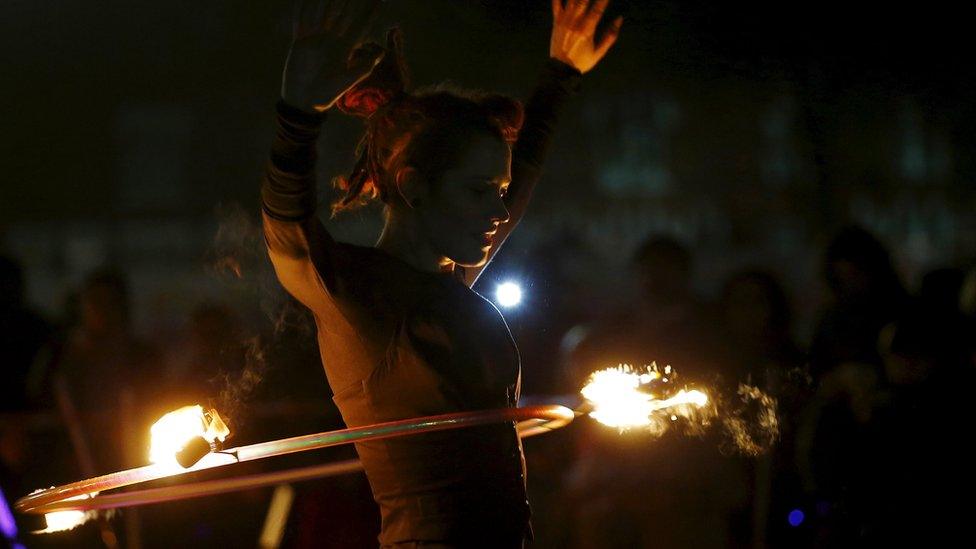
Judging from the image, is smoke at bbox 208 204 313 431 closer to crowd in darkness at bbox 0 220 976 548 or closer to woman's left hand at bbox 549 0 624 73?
crowd in darkness at bbox 0 220 976 548

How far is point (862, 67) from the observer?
870 cm

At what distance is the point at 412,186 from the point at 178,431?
0.93 meters

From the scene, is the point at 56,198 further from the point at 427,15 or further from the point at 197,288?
the point at 427,15

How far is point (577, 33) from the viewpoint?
3.87 meters

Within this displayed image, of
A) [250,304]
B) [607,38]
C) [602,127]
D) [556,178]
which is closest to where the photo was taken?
[607,38]

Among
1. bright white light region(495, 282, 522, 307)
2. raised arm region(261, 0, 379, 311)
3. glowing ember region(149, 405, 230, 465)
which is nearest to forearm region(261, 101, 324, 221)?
raised arm region(261, 0, 379, 311)

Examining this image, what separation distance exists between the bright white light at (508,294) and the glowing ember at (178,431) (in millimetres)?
1612

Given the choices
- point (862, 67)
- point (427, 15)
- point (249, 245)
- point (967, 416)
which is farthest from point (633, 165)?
point (249, 245)

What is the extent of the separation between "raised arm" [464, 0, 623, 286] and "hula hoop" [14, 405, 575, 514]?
2.94 feet

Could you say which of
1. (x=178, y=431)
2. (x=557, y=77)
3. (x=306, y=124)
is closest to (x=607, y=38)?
(x=557, y=77)

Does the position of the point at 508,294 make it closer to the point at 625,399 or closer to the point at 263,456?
the point at 625,399

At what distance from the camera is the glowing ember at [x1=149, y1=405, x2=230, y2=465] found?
301cm

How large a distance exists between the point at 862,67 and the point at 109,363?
20.2 ft

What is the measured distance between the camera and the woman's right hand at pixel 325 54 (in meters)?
2.58
